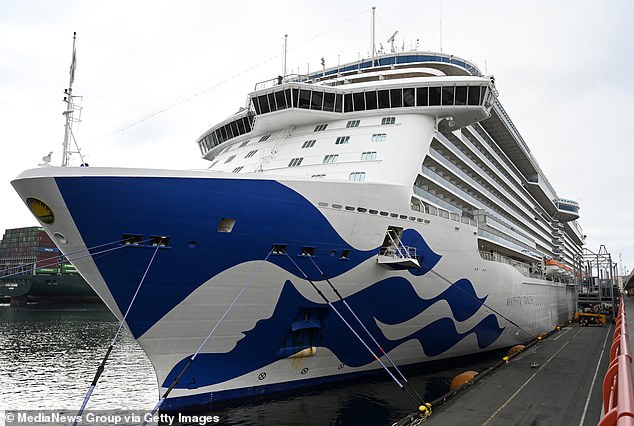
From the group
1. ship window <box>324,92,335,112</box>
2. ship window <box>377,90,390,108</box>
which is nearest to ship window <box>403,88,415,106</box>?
ship window <box>377,90,390,108</box>

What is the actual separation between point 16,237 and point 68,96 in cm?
8454

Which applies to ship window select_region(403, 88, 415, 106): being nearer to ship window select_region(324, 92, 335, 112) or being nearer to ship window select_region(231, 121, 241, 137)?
ship window select_region(324, 92, 335, 112)

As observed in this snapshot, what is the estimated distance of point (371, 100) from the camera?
16.4 m

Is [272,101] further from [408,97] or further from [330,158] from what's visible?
[408,97]

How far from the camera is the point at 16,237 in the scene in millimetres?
81250

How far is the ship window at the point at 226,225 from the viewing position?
32.7 feet

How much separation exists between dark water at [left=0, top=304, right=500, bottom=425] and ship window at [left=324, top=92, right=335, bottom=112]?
911 centimetres

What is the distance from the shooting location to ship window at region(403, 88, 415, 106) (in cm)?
1636

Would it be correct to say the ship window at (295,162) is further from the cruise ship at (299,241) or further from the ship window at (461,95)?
the ship window at (461,95)

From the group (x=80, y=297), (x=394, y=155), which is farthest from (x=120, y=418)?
(x=80, y=297)

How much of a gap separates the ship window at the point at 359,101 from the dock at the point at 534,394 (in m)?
9.55

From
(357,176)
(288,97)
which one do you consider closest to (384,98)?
(288,97)

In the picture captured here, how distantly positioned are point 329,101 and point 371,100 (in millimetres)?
1478

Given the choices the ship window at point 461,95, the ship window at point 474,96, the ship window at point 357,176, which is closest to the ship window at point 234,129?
the ship window at point 357,176
